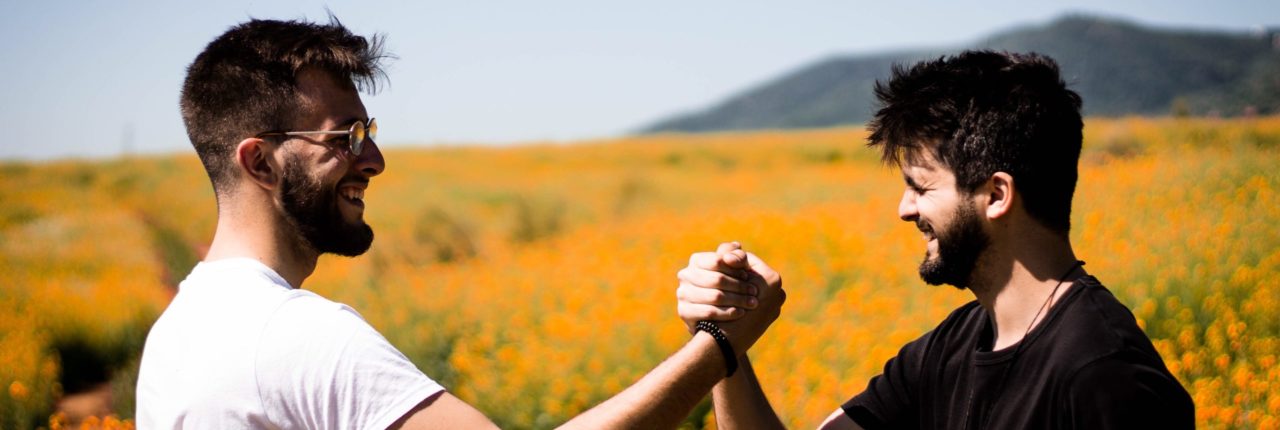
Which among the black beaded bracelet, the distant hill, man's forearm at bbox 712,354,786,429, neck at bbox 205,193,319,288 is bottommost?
the distant hill

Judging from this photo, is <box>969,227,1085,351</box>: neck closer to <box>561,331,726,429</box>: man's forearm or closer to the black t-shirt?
the black t-shirt

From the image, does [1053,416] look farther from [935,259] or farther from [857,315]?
[857,315]

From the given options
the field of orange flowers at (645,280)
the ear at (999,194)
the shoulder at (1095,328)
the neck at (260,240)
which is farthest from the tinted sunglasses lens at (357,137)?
the field of orange flowers at (645,280)

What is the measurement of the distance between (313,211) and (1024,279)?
1578mm

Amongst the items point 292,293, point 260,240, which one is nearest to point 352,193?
point 260,240

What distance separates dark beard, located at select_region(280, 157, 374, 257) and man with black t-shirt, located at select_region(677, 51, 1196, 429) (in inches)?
34.7

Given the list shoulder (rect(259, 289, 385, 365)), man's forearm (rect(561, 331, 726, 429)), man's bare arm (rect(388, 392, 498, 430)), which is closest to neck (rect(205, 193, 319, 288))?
shoulder (rect(259, 289, 385, 365))

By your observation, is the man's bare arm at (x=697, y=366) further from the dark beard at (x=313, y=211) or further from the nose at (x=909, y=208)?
the dark beard at (x=313, y=211)

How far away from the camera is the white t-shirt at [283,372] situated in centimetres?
180

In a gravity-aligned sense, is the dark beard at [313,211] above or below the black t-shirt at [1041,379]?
above

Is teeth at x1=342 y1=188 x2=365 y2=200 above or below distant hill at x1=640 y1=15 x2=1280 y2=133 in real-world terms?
A: above

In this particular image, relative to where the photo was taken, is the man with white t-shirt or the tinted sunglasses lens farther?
the tinted sunglasses lens

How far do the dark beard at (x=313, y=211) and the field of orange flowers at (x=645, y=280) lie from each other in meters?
3.16

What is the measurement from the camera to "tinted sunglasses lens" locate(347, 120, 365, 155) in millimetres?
2316
